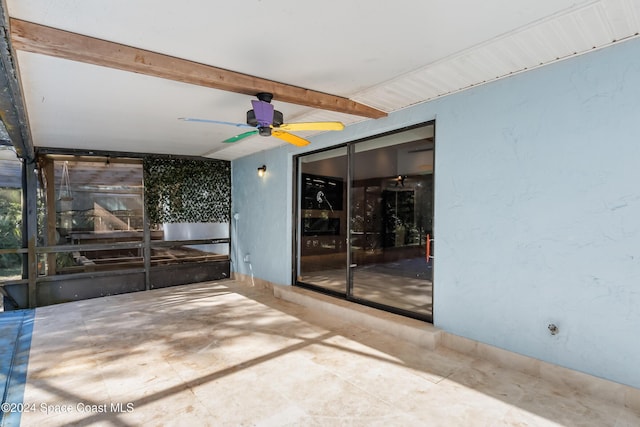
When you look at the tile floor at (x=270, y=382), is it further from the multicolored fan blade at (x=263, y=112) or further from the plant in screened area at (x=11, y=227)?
the multicolored fan blade at (x=263, y=112)

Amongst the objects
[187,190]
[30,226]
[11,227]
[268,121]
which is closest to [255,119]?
[268,121]

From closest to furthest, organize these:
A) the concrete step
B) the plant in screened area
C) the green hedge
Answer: the concrete step → the plant in screened area → the green hedge

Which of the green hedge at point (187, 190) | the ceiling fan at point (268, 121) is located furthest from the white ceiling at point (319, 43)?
the green hedge at point (187, 190)

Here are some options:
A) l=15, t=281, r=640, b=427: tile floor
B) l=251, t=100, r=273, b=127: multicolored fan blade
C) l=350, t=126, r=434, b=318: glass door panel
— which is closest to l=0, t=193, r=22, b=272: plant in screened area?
l=15, t=281, r=640, b=427: tile floor

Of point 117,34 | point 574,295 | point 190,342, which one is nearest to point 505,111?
point 574,295

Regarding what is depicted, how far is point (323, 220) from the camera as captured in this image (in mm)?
6832

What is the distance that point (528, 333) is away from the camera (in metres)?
2.83

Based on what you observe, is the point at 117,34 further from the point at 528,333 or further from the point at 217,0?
the point at 528,333

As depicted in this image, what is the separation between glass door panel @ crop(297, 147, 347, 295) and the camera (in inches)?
221

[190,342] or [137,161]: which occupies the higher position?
[137,161]

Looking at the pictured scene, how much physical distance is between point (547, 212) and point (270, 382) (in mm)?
2683

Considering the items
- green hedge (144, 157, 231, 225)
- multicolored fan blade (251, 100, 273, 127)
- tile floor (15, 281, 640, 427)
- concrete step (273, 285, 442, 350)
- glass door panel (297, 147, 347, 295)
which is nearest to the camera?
tile floor (15, 281, 640, 427)

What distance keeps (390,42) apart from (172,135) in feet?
12.3

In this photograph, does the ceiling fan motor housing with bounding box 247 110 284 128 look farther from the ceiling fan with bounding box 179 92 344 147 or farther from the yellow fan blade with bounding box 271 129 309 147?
the yellow fan blade with bounding box 271 129 309 147
